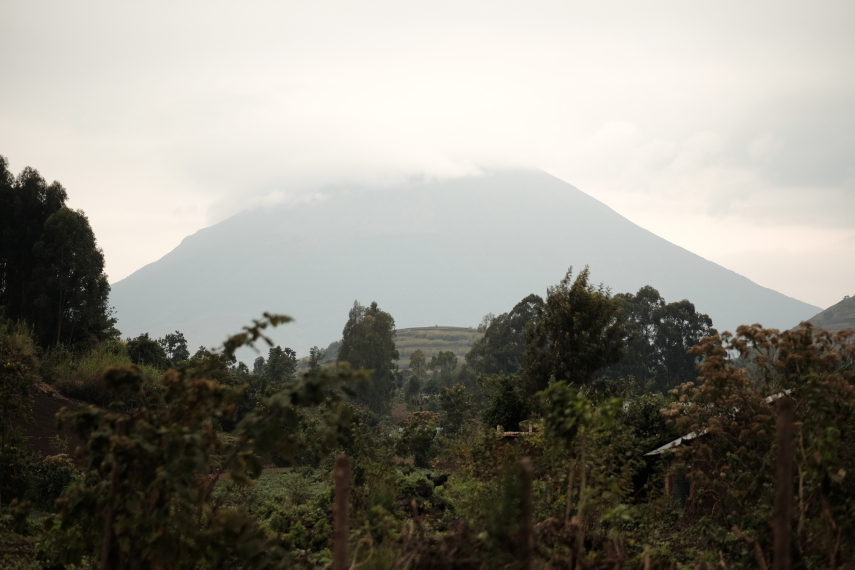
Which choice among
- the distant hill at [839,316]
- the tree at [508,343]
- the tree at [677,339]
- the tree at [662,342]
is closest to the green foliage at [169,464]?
the tree at [662,342]

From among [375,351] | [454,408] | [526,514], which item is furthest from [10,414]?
[375,351]

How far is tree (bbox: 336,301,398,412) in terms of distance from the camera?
53.5 m

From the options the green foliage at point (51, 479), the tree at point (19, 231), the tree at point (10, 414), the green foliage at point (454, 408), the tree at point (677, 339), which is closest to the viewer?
the tree at point (10, 414)

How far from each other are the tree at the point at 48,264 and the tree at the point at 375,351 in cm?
2462

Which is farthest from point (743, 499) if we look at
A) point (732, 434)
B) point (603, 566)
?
point (603, 566)

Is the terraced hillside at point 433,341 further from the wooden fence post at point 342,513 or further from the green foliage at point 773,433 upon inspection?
the wooden fence post at point 342,513

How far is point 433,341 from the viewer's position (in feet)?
415

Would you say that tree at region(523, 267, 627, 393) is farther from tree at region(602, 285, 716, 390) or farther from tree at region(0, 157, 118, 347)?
tree at region(602, 285, 716, 390)

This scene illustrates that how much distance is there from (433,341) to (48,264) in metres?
98.6

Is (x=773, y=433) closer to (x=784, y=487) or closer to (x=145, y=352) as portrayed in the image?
(x=784, y=487)

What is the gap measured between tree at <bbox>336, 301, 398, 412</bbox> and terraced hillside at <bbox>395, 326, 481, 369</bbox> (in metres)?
53.6

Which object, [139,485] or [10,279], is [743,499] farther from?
[10,279]

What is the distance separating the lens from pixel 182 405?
409 cm

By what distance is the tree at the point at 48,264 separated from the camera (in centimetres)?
2969
